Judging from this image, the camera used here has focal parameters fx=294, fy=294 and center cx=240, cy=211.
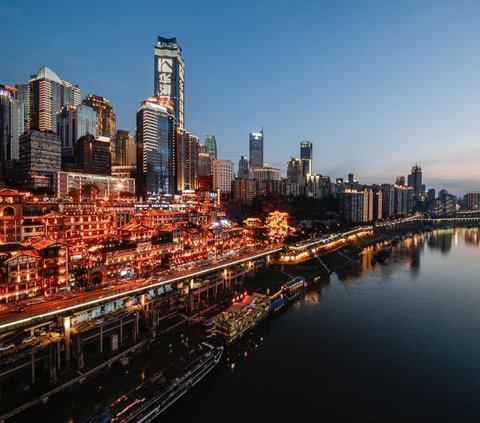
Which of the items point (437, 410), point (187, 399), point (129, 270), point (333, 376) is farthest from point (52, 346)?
point (437, 410)

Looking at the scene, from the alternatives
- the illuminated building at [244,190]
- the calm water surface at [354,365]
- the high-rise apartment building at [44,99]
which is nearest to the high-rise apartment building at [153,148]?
the illuminated building at [244,190]

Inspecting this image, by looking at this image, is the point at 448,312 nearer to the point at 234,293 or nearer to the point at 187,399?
the point at 234,293

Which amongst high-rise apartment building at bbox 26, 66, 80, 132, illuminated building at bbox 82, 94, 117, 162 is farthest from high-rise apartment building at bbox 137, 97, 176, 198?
high-rise apartment building at bbox 26, 66, 80, 132

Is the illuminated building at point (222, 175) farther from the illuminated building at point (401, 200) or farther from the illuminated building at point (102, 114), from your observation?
the illuminated building at point (401, 200)

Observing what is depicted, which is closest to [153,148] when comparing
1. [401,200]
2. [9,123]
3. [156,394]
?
[9,123]

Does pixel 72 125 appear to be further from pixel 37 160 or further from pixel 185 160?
pixel 37 160
